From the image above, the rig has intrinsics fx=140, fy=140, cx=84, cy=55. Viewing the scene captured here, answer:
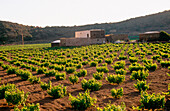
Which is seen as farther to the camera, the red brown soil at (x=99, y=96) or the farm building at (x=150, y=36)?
the farm building at (x=150, y=36)

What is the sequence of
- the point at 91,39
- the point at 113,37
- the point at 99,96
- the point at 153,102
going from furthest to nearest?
the point at 113,37 → the point at 91,39 → the point at 99,96 → the point at 153,102

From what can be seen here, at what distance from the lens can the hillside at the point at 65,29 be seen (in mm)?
91069

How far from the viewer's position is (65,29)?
121438mm

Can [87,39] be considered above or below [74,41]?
above

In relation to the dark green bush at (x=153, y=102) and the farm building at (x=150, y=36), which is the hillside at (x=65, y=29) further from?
the dark green bush at (x=153, y=102)

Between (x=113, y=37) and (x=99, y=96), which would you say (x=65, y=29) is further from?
(x=99, y=96)

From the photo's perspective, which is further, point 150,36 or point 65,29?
point 65,29

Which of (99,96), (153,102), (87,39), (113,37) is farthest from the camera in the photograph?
(113,37)

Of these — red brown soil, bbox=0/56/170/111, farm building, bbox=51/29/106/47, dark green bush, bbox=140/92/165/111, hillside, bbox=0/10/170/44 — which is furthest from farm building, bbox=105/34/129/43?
dark green bush, bbox=140/92/165/111

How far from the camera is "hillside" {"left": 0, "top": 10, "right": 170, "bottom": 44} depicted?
91.1 meters

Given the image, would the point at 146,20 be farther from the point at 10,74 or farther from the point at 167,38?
the point at 10,74

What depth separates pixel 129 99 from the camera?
6.11 meters

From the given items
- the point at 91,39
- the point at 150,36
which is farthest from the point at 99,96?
the point at 150,36

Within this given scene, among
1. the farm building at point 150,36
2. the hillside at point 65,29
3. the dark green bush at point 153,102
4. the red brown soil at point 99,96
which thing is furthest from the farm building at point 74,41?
the hillside at point 65,29
